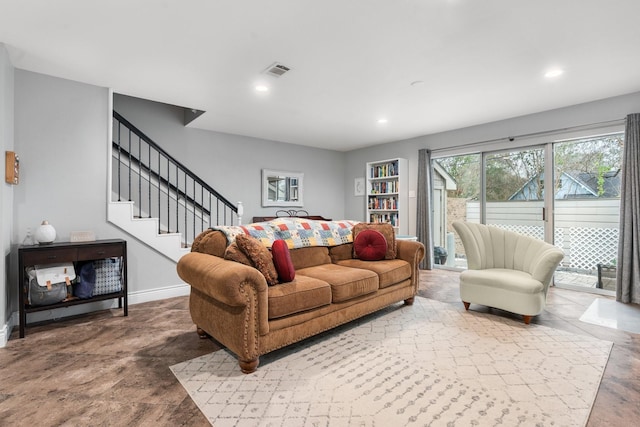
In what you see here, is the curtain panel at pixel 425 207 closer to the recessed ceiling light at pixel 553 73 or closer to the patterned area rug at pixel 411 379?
the recessed ceiling light at pixel 553 73

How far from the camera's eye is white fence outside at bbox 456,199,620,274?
3.93m

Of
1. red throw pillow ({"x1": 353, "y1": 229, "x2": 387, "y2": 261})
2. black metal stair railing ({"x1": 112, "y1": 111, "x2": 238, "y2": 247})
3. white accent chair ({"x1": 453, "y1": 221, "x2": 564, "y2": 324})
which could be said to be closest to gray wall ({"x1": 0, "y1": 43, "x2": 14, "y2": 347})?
black metal stair railing ({"x1": 112, "y1": 111, "x2": 238, "y2": 247})

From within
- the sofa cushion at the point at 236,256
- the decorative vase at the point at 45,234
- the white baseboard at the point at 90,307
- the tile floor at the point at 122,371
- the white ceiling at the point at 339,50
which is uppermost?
the white ceiling at the point at 339,50

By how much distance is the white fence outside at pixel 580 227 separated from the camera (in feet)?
12.9

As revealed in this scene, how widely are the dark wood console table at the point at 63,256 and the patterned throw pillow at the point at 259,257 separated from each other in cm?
157

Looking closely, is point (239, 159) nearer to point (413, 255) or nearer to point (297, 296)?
point (413, 255)

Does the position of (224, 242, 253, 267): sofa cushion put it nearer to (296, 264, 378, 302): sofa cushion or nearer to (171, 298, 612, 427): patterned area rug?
(296, 264, 378, 302): sofa cushion

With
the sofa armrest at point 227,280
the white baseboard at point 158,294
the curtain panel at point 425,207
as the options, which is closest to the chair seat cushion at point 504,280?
the curtain panel at point 425,207

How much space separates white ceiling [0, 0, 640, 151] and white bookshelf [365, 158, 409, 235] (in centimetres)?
190

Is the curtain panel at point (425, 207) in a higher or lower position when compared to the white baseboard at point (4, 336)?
higher

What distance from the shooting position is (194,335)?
2627 millimetres

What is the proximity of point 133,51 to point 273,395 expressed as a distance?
2889 mm

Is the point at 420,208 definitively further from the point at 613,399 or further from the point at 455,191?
the point at 613,399

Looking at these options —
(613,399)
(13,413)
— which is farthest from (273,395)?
(613,399)
